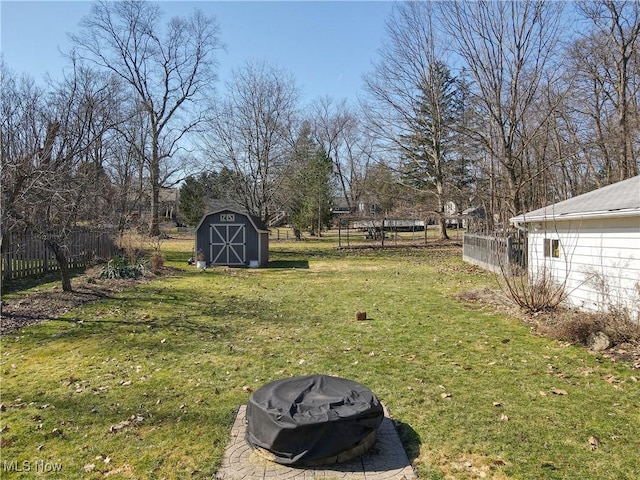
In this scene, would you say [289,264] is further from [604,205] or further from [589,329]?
[589,329]

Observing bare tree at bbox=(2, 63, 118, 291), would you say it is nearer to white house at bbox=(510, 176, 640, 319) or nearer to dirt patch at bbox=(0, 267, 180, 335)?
dirt patch at bbox=(0, 267, 180, 335)

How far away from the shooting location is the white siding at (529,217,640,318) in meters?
7.29

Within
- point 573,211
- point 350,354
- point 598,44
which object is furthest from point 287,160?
point 350,354

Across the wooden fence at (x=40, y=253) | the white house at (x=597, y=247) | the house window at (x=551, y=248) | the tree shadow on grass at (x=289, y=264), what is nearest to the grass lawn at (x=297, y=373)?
the white house at (x=597, y=247)

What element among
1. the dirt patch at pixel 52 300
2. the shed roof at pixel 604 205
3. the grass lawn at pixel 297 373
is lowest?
the grass lawn at pixel 297 373

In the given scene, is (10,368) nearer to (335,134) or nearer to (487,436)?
(487,436)

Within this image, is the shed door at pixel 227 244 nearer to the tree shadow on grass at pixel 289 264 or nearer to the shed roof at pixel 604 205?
the tree shadow on grass at pixel 289 264

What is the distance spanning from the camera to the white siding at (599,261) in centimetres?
729

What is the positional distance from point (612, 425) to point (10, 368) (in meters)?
7.13

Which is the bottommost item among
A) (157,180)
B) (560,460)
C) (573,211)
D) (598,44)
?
(560,460)

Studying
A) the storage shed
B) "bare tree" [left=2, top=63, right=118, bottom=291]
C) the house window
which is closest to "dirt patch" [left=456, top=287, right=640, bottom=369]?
the house window

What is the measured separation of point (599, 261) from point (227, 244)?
14690 millimetres

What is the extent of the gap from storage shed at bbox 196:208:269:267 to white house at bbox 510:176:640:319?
1215cm

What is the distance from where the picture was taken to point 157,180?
3086 centimetres
